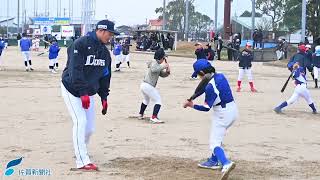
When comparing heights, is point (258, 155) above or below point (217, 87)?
below

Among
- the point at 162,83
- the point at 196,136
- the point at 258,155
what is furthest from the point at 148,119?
the point at 162,83

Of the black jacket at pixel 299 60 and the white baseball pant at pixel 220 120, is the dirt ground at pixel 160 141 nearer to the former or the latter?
the white baseball pant at pixel 220 120

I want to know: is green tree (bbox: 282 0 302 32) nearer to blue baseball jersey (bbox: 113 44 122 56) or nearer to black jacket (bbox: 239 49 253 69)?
blue baseball jersey (bbox: 113 44 122 56)

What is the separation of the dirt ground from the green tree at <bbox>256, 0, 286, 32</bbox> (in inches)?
2837

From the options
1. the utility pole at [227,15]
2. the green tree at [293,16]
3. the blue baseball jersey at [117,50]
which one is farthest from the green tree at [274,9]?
the blue baseball jersey at [117,50]

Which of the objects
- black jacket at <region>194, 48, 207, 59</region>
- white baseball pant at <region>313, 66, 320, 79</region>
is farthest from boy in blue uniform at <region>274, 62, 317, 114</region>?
black jacket at <region>194, 48, 207, 59</region>

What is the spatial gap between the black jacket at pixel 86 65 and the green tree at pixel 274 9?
80.7 metres

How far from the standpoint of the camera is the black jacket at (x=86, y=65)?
755 cm

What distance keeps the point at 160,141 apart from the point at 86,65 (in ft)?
10.3

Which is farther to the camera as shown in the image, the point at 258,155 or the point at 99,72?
the point at 258,155

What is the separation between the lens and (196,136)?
1112cm

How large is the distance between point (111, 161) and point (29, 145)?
1758mm

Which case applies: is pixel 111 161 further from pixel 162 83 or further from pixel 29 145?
pixel 162 83

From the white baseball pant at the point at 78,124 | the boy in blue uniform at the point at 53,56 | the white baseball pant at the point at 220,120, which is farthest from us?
the boy in blue uniform at the point at 53,56
